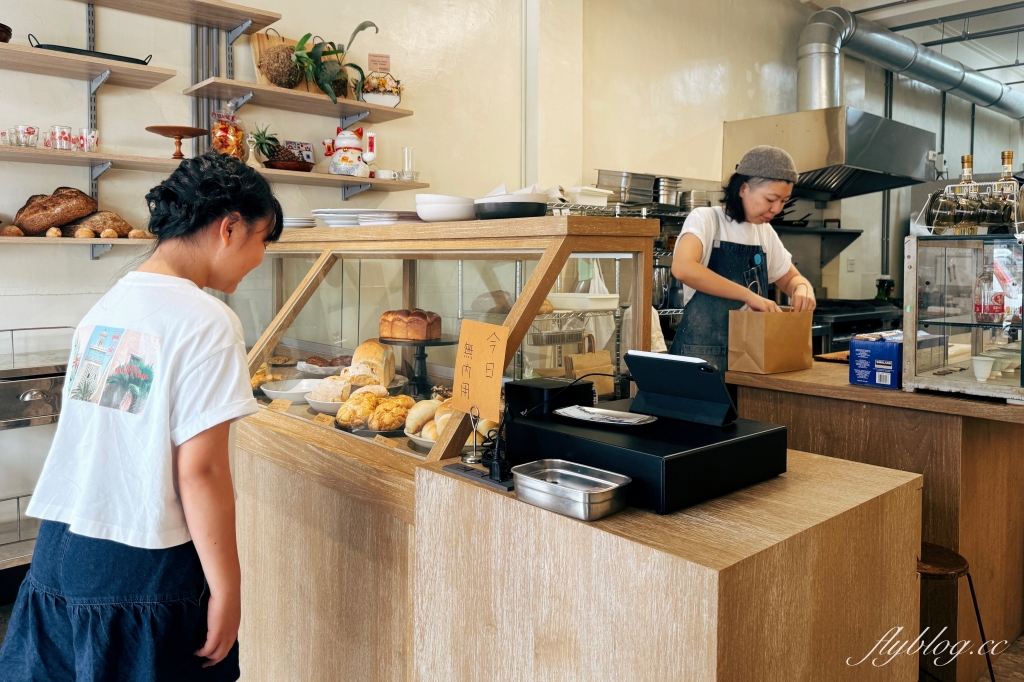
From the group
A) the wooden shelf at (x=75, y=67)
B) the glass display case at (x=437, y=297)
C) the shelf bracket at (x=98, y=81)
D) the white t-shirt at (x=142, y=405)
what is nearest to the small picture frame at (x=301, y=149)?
the wooden shelf at (x=75, y=67)

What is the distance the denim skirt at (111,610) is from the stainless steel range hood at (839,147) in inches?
204

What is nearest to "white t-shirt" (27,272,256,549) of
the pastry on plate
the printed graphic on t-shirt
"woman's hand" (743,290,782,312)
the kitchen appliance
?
the printed graphic on t-shirt

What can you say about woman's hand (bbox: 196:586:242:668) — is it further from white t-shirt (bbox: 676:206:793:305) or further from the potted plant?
the potted plant

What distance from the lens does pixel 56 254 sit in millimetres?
3268

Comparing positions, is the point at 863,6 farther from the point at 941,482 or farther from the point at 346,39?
the point at 941,482

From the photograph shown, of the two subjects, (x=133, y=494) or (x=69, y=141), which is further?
(x=69, y=141)

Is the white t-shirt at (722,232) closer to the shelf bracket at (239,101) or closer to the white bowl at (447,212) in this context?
the white bowl at (447,212)

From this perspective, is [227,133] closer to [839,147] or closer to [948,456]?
[948,456]

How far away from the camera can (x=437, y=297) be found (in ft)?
6.12

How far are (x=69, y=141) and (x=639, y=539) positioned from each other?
3.00m

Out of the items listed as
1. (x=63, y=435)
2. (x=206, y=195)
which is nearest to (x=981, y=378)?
(x=206, y=195)

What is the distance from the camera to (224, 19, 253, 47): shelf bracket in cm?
354

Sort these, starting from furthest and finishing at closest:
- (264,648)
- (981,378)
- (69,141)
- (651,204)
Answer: (651,204)
(69,141)
(981,378)
(264,648)

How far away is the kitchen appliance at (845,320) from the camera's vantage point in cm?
528
